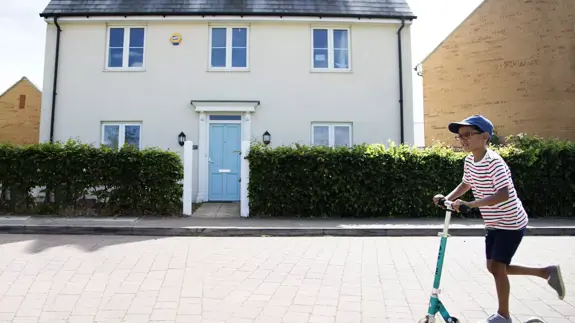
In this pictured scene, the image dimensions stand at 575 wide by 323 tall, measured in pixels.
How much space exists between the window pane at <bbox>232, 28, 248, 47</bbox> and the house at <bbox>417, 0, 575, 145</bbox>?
10787 millimetres

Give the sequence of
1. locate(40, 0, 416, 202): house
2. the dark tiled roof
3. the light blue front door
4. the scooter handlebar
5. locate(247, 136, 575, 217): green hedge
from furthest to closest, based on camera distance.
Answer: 1. the dark tiled roof
2. locate(40, 0, 416, 202): house
3. the light blue front door
4. locate(247, 136, 575, 217): green hedge
5. the scooter handlebar

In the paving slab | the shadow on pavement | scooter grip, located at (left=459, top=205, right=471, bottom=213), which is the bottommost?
the shadow on pavement

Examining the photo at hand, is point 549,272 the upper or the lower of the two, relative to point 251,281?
upper

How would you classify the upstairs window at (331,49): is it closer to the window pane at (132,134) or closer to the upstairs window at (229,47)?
the upstairs window at (229,47)

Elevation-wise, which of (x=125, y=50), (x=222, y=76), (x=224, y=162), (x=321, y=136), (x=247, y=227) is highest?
(x=125, y=50)

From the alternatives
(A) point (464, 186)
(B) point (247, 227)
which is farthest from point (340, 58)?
(A) point (464, 186)

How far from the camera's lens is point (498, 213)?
2990 mm

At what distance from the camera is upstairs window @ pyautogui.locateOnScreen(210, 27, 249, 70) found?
12.8 meters

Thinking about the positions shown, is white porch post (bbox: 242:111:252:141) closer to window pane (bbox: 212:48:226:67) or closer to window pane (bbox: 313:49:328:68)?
window pane (bbox: 212:48:226:67)

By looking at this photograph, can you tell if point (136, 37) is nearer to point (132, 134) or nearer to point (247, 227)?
point (132, 134)

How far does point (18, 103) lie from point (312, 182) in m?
19.9

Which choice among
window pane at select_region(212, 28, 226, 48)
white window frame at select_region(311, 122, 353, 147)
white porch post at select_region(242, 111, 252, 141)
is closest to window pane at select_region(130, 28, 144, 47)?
window pane at select_region(212, 28, 226, 48)

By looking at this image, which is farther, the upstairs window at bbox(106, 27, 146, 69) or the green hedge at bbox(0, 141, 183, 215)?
the upstairs window at bbox(106, 27, 146, 69)

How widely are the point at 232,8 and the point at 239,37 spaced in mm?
931
